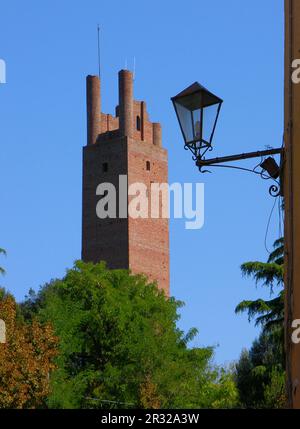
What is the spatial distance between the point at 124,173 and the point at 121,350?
3854 centimetres

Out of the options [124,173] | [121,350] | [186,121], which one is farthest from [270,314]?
[124,173]

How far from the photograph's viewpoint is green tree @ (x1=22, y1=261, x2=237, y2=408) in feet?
148

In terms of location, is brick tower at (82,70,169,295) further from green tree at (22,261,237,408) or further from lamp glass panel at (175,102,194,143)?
lamp glass panel at (175,102,194,143)

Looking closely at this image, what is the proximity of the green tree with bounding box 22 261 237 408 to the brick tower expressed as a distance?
28643 millimetres

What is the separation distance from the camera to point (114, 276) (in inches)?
2216

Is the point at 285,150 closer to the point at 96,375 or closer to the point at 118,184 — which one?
the point at 96,375

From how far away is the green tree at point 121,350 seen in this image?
4522 cm

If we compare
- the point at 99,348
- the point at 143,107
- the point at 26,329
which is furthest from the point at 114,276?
the point at 143,107

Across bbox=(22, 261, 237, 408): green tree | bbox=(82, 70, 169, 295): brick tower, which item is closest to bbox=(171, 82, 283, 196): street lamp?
bbox=(22, 261, 237, 408): green tree

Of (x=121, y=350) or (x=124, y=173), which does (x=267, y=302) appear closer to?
(x=121, y=350)

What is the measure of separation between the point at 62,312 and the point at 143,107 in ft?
143

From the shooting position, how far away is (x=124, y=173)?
86312 millimetres

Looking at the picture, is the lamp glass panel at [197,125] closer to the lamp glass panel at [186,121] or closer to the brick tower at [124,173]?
the lamp glass panel at [186,121]

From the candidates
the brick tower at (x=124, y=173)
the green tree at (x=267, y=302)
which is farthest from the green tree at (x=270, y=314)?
the brick tower at (x=124, y=173)
